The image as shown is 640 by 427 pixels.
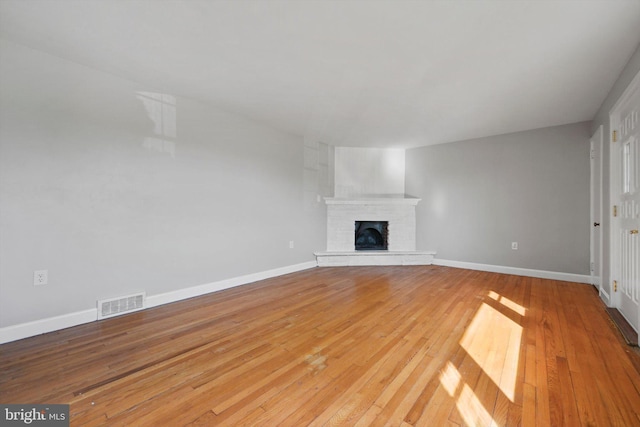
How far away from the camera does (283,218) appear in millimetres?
4254

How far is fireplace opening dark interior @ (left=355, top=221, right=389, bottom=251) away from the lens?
17.4 feet

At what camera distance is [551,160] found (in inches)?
155

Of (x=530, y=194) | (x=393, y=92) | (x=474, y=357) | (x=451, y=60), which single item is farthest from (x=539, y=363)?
(x=530, y=194)

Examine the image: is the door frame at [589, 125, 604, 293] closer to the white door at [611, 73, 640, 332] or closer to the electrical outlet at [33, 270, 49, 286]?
the white door at [611, 73, 640, 332]

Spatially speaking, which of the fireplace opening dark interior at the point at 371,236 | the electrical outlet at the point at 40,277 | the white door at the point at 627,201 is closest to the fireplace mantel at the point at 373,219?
the fireplace opening dark interior at the point at 371,236

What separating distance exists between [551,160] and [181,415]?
16.8ft

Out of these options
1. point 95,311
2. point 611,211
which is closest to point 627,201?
point 611,211

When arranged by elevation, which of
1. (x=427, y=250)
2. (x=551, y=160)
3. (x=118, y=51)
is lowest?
(x=427, y=250)

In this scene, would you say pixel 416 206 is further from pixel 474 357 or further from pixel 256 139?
pixel 474 357

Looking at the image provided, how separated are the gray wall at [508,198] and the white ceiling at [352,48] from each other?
787mm

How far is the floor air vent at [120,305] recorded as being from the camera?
2447 millimetres

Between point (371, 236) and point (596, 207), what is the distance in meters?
3.19

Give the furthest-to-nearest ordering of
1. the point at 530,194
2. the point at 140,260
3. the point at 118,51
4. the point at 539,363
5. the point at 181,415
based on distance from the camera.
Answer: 1. the point at 530,194
2. the point at 140,260
3. the point at 118,51
4. the point at 539,363
5. the point at 181,415

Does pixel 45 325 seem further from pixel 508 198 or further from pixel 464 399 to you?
pixel 508 198
